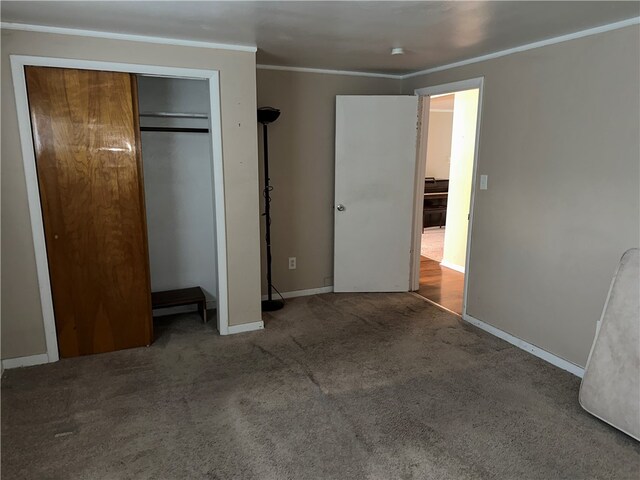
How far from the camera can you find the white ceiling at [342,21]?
2203mm

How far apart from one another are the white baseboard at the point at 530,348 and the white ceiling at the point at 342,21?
2107 millimetres

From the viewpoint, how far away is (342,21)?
2.47 meters

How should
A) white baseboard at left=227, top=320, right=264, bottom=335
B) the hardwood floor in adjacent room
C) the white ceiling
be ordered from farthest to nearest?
the hardwood floor in adjacent room, white baseboard at left=227, top=320, right=264, bottom=335, the white ceiling

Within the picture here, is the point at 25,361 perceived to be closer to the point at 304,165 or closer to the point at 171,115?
the point at 171,115

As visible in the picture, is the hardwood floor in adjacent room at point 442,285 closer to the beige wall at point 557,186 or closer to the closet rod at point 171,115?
the beige wall at point 557,186

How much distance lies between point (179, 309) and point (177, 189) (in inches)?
42.1

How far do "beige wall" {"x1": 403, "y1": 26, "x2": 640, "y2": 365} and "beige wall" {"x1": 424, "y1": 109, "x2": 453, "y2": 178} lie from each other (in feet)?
16.8

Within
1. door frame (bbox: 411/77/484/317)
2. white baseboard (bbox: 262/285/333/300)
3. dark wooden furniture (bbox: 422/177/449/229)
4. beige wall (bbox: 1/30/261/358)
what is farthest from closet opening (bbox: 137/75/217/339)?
dark wooden furniture (bbox: 422/177/449/229)

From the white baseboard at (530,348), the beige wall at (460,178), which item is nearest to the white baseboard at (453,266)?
the beige wall at (460,178)

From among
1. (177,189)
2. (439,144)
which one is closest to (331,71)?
(177,189)

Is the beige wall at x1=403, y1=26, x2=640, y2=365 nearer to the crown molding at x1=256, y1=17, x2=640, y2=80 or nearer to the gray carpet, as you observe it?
the crown molding at x1=256, y1=17, x2=640, y2=80

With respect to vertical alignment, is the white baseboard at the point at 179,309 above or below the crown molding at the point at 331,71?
below

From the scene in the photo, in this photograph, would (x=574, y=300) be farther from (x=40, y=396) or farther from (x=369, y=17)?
(x=40, y=396)

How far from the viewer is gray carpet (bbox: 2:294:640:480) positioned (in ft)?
6.73
